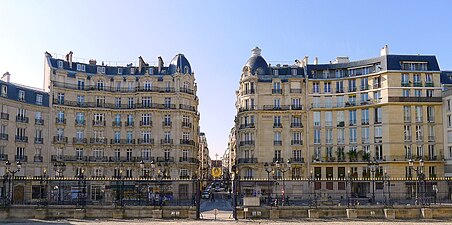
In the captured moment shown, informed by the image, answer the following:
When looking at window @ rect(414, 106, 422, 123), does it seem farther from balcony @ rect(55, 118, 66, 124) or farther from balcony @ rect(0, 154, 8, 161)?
balcony @ rect(0, 154, 8, 161)

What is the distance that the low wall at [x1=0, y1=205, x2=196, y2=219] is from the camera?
37.1 metres

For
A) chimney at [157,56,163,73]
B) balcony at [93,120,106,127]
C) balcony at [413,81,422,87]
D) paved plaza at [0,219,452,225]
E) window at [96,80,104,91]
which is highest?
chimney at [157,56,163,73]

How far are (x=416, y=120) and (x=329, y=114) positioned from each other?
1092cm

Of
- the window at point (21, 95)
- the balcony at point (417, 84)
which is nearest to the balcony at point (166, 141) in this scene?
the window at point (21, 95)

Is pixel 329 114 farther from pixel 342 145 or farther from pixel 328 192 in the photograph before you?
pixel 328 192

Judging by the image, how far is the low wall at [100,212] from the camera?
3706 centimetres

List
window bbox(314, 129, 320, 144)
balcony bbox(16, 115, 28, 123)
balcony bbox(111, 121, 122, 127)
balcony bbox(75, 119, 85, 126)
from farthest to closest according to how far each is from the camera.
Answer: window bbox(314, 129, 320, 144) → balcony bbox(111, 121, 122, 127) → balcony bbox(75, 119, 85, 126) → balcony bbox(16, 115, 28, 123)

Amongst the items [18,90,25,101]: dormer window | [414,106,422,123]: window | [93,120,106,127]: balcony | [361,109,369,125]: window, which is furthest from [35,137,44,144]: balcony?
[414,106,422,123]: window

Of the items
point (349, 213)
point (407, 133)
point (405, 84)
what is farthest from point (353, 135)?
point (349, 213)

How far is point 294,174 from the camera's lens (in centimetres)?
6894

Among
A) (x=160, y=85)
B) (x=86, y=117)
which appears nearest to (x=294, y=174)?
(x=160, y=85)

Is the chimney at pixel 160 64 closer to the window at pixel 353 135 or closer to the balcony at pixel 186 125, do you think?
the balcony at pixel 186 125

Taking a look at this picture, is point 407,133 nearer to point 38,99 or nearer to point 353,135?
point 353,135

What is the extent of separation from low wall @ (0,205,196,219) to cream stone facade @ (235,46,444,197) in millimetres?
29654
